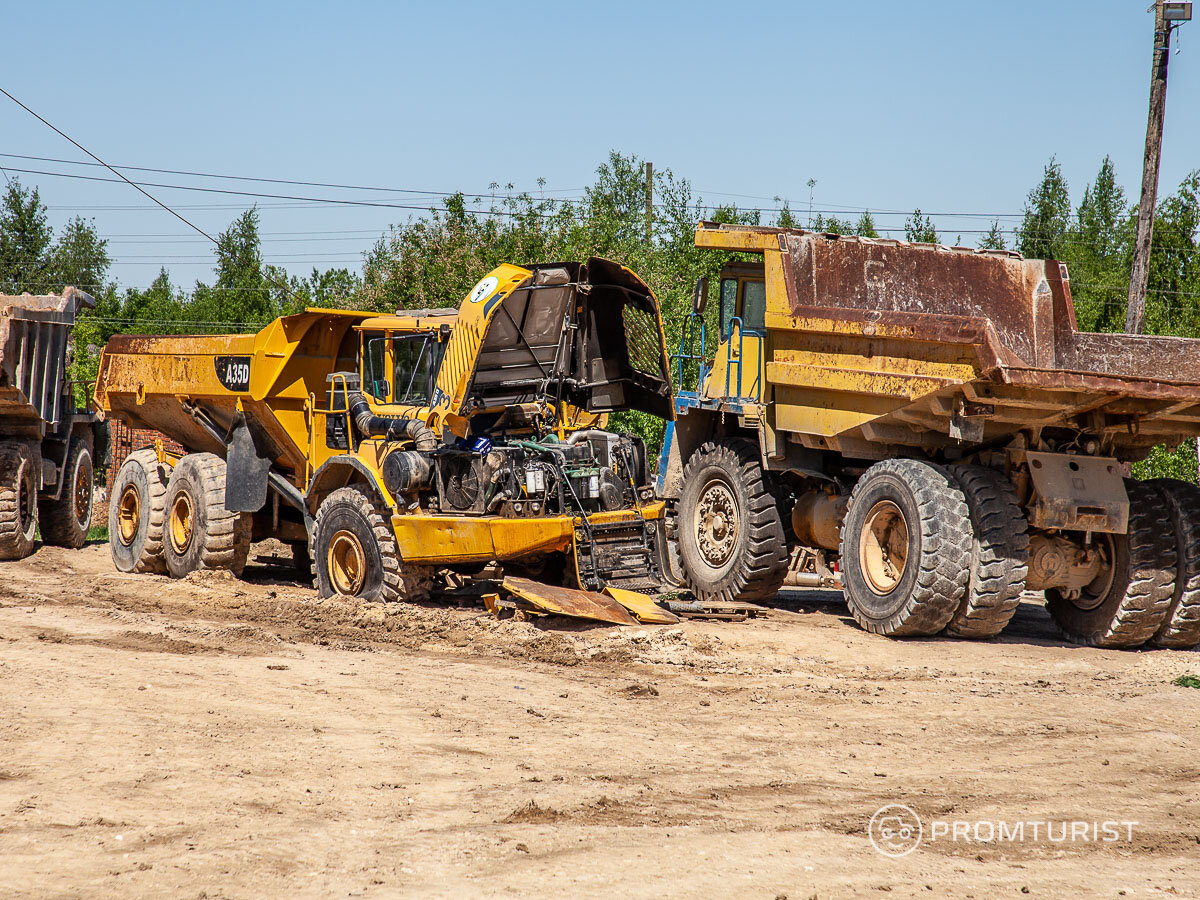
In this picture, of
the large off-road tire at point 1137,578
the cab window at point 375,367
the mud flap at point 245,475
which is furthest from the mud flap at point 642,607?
the mud flap at point 245,475

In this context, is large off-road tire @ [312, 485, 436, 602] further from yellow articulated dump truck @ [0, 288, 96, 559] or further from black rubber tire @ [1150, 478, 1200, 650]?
black rubber tire @ [1150, 478, 1200, 650]

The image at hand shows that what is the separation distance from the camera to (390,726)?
7195mm

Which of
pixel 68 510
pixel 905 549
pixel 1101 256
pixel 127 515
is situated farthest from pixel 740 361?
pixel 1101 256

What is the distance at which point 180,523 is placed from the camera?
45.5 feet

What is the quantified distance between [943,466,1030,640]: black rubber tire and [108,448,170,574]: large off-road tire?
856 centimetres

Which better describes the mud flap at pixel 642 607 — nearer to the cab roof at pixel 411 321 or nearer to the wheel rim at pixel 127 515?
the cab roof at pixel 411 321

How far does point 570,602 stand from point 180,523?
5742mm

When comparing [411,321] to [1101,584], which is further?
[411,321]

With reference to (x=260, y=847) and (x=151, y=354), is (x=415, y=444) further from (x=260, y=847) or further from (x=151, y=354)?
(x=260, y=847)

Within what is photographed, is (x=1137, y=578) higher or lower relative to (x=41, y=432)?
lower

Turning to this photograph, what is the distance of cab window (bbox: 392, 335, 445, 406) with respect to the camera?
1145 cm

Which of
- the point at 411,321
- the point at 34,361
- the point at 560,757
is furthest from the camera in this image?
the point at 34,361

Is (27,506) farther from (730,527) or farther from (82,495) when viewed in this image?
(730,527)

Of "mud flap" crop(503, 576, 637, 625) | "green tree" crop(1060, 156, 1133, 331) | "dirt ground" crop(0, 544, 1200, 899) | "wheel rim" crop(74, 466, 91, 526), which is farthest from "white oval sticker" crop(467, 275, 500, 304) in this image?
"green tree" crop(1060, 156, 1133, 331)
